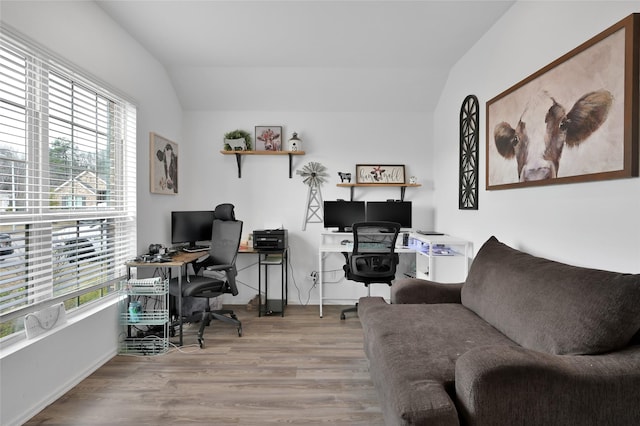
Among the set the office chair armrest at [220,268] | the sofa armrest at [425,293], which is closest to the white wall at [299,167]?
the office chair armrest at [220,268]

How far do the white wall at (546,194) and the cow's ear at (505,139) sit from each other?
0.24 meters

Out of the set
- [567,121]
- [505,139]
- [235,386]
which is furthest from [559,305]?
[235,386]

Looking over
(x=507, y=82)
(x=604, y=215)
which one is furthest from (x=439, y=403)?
(x=507, y=82)

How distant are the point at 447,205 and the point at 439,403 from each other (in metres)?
2.80

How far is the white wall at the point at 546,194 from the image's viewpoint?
1.51 meters

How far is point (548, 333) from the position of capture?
1.38 metres

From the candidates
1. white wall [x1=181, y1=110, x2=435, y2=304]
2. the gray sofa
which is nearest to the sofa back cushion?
the gray sofa

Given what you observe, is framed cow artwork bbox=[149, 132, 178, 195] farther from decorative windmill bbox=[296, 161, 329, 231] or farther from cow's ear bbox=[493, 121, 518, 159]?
cow's ear bbox=[493, 121, 518, 159]

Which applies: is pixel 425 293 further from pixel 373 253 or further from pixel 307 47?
pixel 307 47

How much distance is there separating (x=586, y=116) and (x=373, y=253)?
6.75ft

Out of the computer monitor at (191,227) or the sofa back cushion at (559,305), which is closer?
the sofa back cushion at (559,305)

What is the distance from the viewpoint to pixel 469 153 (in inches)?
118

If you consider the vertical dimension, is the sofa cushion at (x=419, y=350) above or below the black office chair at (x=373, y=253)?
below

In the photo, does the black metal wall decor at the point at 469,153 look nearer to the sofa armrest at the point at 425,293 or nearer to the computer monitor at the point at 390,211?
the computer monitor at the point at 390,211
